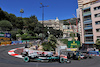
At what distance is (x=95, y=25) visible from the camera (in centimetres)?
2952

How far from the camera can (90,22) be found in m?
31.1

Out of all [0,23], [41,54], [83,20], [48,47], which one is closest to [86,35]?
[83,20]

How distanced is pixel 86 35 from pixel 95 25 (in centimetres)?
467

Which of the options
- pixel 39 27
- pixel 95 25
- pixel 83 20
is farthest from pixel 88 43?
pixel 39 27

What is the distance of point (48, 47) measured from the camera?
16.7 meters

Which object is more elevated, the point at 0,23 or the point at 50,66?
the point at 0,23

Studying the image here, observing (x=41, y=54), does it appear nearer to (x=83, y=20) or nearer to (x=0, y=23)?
(x=83, y=20)

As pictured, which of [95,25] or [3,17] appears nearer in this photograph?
[95,25]

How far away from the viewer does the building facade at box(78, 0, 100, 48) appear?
96.1 ft

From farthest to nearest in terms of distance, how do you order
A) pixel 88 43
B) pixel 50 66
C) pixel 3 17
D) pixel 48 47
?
1. pixel 3 17
2. pixel 88 43
3. pixel 48 47
4. pixel 50 66

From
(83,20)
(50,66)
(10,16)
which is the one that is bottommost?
(50,66)

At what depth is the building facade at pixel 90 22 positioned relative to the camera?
29281 millimetres

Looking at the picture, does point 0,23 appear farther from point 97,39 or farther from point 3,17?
point 97,39

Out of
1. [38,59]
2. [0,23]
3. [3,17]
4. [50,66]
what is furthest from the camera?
[3,17]
